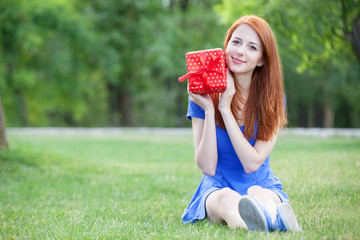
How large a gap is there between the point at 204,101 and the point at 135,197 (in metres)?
2.75

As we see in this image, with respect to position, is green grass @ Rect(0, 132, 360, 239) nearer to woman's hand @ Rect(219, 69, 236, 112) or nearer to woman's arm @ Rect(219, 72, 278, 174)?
woman's arm @ Rect(219, 72, 278, 174)

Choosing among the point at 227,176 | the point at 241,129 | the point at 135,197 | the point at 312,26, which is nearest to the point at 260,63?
the point at 241,129

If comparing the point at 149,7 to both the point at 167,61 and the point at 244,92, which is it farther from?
the point at 244,92

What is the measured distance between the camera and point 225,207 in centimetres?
353

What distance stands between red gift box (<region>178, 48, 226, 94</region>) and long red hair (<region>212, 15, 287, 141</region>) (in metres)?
0.29

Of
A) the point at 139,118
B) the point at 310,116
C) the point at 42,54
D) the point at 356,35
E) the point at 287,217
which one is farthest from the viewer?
the point at 139,118

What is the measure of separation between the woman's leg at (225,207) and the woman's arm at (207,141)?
0.67 feet

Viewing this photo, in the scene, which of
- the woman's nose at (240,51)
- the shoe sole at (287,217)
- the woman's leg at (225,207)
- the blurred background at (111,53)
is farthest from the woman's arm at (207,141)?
the blurred background at (111,53)

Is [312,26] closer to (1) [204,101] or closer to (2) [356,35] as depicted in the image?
(2) [356,35]

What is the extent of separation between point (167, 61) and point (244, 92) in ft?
66.4

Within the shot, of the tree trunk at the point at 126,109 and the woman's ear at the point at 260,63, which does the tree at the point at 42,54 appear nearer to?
the tree trunk at the point at 126,109

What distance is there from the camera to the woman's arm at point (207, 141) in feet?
11.6

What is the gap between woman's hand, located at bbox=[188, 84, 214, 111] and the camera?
139 inches

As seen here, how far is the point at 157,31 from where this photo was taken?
25359 millimetres
